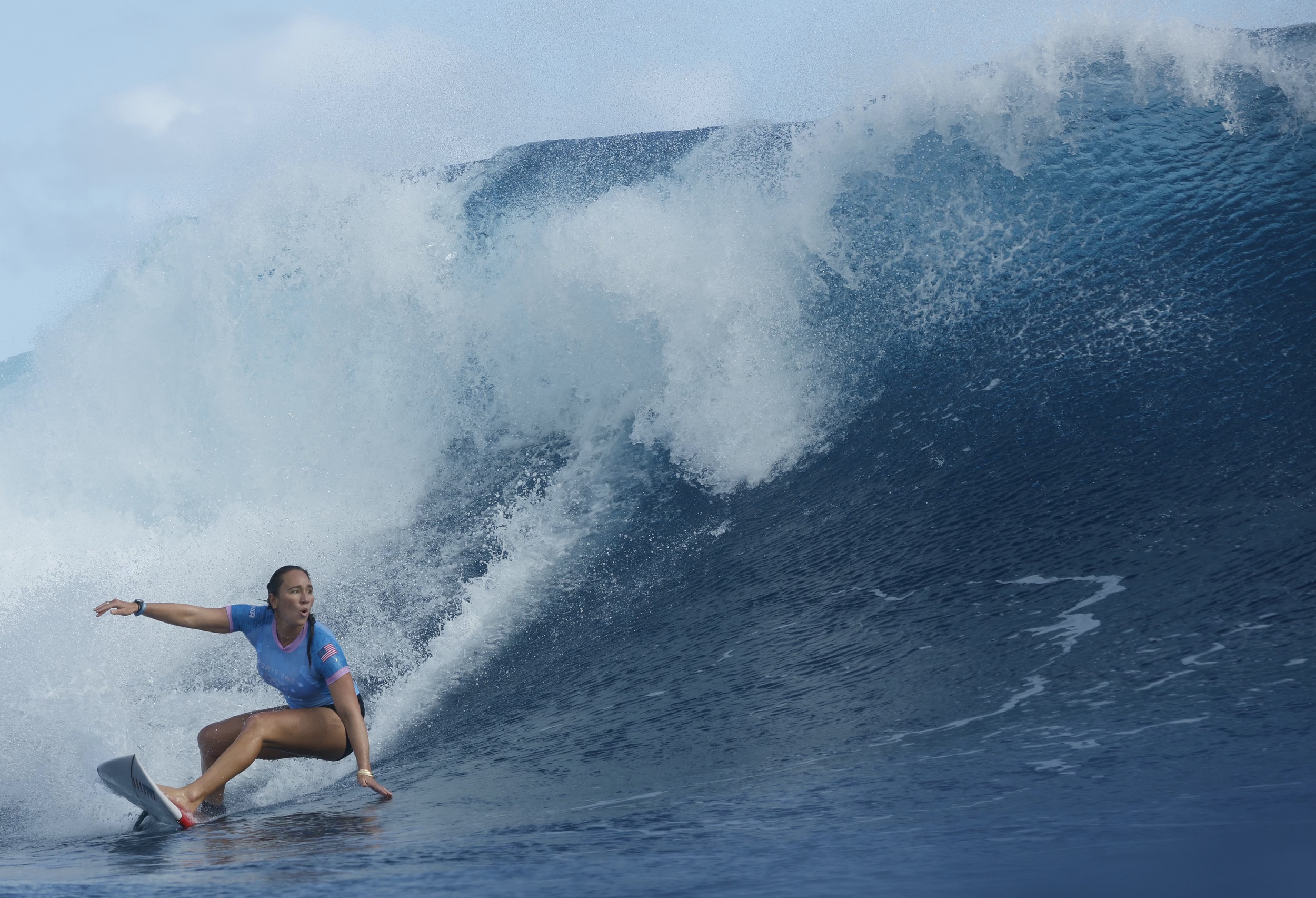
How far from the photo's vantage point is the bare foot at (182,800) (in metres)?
4.01

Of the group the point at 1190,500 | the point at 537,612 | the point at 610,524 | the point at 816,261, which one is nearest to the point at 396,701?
the point at 537,612

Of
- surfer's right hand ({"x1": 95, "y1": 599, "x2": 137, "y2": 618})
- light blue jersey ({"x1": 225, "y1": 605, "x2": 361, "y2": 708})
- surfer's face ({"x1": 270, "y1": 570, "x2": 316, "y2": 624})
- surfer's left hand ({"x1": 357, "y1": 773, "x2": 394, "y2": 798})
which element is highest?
surfer's right hand ({"x1": 95, "y1": 599, "x2": 137, "y2": 618})

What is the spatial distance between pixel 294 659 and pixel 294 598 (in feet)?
0.98

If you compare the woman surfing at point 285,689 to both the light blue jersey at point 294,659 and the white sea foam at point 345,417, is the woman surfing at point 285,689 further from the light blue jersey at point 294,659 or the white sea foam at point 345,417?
the white sea foam at point 345,417

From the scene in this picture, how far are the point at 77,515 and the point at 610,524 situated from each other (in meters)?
7.18

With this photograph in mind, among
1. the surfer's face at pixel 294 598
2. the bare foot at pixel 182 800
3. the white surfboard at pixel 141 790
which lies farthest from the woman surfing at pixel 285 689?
the white surfboard at pixel 141 790

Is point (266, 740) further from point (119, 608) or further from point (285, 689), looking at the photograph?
point (119, 608)

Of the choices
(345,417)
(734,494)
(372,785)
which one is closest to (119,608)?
(372,785)

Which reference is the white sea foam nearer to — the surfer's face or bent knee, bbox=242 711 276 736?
bent knee, bbox=242 711 276 736

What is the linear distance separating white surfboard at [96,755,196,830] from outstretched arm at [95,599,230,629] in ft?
2.05

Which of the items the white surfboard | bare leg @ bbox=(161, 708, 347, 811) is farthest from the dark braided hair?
the white surfboard

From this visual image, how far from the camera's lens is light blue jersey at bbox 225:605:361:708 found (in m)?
4.41

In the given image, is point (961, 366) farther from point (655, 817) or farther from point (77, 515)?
point (77, 515)

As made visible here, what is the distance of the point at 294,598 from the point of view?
14.1ft
